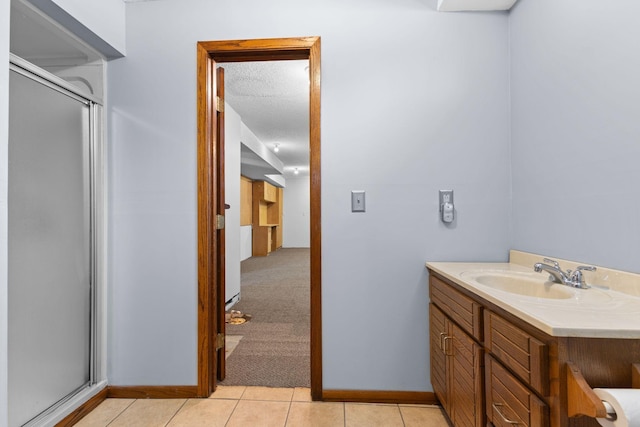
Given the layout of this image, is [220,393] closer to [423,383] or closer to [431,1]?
[423,383]

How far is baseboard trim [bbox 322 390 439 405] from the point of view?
5.73 ft

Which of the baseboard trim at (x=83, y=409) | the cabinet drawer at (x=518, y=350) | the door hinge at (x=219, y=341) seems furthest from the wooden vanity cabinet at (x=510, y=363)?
the baseboard trim at (x=83, y=409)

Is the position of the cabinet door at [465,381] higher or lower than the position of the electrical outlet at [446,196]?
lower

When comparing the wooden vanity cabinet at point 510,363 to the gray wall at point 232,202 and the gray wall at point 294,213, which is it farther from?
the gray wall at point 294,213

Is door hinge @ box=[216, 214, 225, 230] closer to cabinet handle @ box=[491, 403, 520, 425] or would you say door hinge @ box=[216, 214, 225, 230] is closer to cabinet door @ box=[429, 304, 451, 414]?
cabinet door @ box=[429, 304, 451, 414]

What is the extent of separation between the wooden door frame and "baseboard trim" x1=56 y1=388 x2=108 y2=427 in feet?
1.81

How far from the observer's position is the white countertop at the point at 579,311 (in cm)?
75

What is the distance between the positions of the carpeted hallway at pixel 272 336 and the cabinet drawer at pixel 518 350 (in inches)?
51.3

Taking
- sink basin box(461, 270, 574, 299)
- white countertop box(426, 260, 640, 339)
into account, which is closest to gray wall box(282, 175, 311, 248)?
sink basin box(461, 270, 574, 299)

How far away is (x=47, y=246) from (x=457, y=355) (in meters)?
1.99

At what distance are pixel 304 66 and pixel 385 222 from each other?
6.01ft

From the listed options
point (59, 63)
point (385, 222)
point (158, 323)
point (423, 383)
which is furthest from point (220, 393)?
point (59, 63)

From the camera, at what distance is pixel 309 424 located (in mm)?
1580

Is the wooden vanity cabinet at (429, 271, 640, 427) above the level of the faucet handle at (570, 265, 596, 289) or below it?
below
